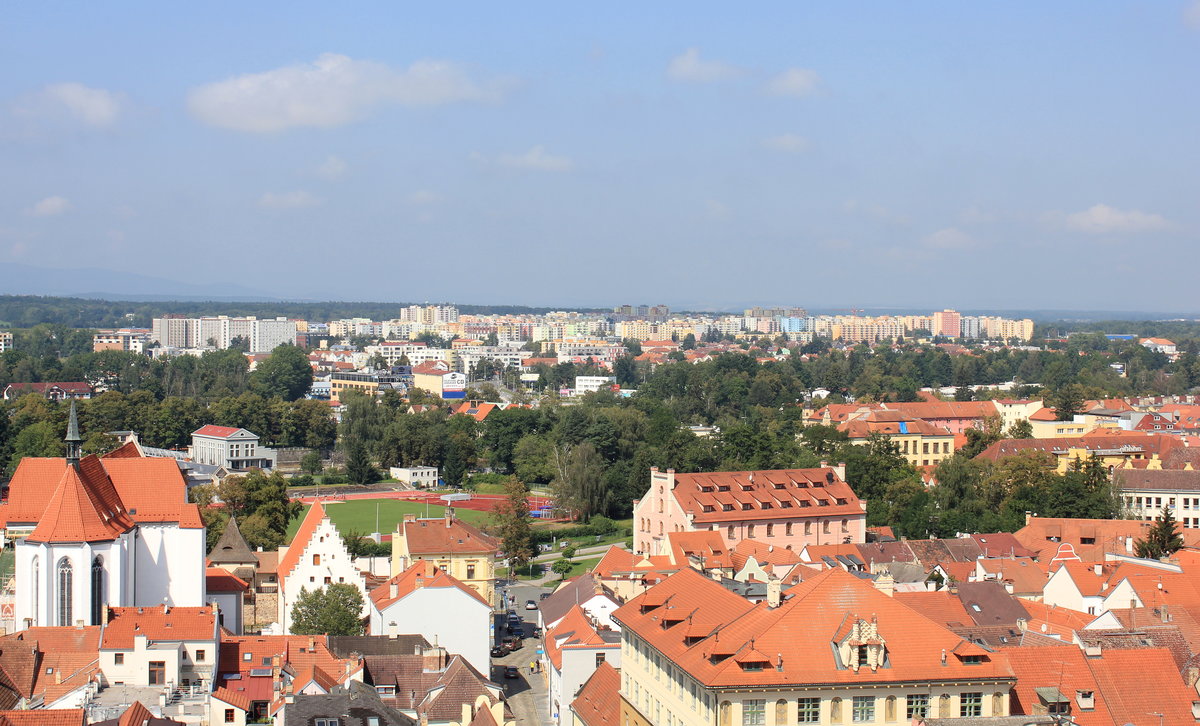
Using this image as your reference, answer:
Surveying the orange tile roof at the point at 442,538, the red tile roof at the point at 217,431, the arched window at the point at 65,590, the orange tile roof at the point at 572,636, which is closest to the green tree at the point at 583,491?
the orange tile roof at the point at 442,538

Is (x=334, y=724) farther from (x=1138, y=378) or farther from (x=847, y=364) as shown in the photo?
(x=847, y=364)

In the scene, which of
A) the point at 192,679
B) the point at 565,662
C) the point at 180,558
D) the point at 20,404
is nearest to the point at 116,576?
the point at 180,558

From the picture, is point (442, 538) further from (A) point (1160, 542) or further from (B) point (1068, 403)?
(B) point (1068, 403)

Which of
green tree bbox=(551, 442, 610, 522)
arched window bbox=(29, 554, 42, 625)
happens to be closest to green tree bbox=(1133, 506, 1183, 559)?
green tree bbox=(551, 442, 610, 522)

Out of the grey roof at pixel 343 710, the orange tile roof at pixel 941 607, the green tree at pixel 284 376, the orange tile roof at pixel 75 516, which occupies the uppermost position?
the orange tile roof at pixel 75 516

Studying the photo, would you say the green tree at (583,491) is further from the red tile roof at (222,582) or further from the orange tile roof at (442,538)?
the red tile roof at (222,582)

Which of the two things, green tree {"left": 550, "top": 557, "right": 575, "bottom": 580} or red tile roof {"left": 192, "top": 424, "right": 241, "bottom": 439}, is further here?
red tile roof {"left": 192, "top": 424, "right": 241, "bottom": 439}

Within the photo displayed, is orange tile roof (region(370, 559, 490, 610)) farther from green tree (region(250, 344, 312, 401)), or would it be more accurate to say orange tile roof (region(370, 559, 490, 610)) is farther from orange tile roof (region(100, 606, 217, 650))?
green tree (region(250, 344, 312, 401))
